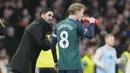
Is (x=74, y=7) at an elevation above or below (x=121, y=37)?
below

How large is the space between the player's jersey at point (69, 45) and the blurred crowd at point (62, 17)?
505 cm

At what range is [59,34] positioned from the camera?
38.2ft

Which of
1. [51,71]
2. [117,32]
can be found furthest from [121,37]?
[51,71]

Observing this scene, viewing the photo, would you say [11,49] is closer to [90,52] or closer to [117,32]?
[90,52]

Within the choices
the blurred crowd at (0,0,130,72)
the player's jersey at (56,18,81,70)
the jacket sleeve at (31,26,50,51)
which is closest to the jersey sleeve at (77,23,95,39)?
the player's jersey at (56,18,81,70)

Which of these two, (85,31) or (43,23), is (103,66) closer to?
(43,23)

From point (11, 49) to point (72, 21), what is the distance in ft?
23.3

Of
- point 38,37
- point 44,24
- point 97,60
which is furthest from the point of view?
point 97,60

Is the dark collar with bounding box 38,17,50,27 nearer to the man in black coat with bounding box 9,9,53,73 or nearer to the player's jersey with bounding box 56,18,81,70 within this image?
the man in black coat with bounding box 9,9,53,73

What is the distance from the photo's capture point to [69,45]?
11.5m

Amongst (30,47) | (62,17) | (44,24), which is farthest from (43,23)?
(62,17)

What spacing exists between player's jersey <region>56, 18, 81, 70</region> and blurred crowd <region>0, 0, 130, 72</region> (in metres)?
5.05

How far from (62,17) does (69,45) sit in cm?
956

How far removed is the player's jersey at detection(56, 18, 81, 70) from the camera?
11508 mm
